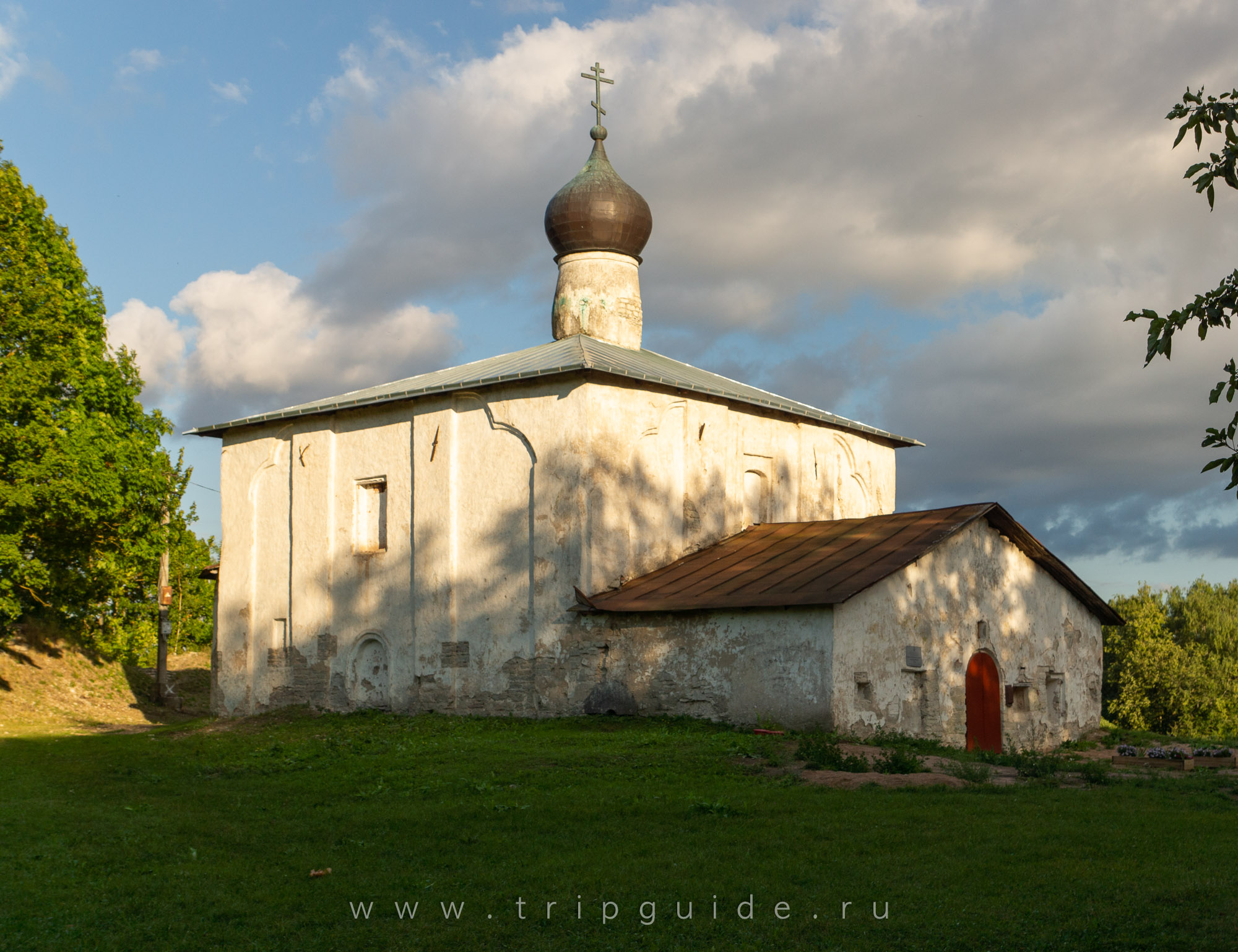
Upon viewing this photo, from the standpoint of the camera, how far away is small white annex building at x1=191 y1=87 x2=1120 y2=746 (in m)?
15.0

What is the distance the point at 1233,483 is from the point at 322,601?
17426 millimetres

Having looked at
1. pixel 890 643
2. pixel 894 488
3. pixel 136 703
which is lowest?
pixel 136 703

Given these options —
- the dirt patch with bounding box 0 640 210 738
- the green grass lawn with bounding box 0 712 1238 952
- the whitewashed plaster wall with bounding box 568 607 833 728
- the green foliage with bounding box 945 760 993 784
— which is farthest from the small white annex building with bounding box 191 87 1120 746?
the dirt patch with bounding box 0 640 210 738

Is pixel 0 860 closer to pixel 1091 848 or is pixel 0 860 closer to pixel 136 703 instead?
pixel 1091 848

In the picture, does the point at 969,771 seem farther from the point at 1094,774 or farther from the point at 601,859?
the point at 601,859

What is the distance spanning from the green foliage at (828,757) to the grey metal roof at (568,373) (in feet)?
23.0

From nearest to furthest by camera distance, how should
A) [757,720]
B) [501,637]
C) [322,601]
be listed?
[757,720] → [501,637] → [322,601]

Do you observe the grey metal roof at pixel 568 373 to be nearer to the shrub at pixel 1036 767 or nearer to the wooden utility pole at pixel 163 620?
the wooden utility pole at pixel 163 620

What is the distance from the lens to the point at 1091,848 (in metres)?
7.54

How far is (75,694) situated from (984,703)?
20.1 m

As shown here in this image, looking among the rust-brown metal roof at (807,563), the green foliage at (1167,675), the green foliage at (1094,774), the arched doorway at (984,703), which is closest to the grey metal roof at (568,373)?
the rust-brown metal roof at (807,563)

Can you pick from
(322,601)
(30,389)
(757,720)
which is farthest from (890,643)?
(30,389)

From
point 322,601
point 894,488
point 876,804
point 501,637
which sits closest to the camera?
point 876,804

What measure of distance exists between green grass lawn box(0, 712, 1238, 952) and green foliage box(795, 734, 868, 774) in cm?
68
